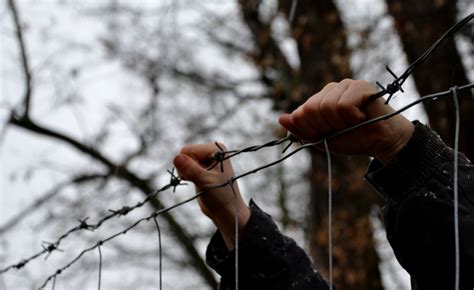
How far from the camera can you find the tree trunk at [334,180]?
6141 mm

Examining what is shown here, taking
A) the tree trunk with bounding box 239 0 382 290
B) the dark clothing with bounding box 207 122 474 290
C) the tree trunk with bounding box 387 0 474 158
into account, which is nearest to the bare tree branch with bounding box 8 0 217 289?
the tree trunk with bounding box 239 0 382 290

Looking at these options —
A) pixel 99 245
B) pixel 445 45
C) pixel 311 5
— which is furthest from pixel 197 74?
pixel 99 245

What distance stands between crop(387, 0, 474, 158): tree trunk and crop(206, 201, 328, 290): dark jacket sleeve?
8.39 ft

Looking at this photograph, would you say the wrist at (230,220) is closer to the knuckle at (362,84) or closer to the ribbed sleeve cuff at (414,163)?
the ribbed sleeve cuff at (414,163)

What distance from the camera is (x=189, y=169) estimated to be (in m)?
1.60

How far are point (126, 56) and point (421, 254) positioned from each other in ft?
24.4

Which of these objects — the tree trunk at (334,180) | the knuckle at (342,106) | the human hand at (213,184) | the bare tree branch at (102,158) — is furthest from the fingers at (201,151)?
the bare tree branch at (102,158)

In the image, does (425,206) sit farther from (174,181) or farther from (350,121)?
(174,181)

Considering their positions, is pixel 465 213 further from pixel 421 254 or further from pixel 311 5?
pixel 311 5

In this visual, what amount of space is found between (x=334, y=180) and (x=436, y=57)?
195cm

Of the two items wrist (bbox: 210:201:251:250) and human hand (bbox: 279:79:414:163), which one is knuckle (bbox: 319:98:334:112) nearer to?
human hand (bbox: 279:79:414:163)

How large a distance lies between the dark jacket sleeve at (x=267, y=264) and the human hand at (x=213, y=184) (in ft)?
0.12

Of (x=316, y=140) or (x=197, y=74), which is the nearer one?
(x=316, y=140)

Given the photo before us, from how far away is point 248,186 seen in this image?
1145cm
